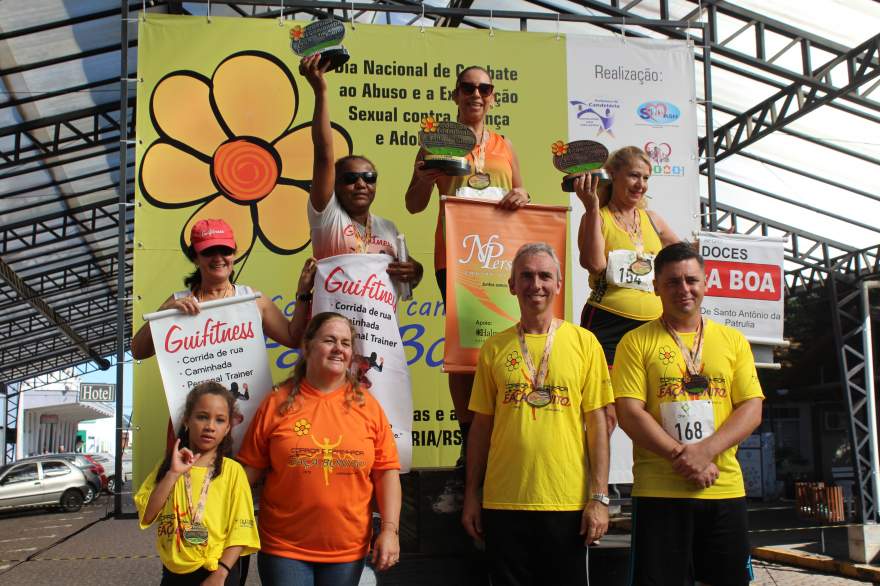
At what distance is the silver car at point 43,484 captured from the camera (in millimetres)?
17188

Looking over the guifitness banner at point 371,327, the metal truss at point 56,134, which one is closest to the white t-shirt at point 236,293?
the guifitness banner at point 371,327

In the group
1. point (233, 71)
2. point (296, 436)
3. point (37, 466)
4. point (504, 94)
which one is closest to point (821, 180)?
point (504, 94)

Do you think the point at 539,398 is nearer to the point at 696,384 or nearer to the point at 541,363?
the point at 541,363

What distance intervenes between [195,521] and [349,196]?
1352 millimetres

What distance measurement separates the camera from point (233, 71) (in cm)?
539

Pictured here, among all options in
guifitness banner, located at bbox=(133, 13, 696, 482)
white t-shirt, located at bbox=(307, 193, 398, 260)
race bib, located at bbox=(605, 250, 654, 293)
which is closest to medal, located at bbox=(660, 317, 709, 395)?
race bib, located at bbox=(605, 250, 654, 293)

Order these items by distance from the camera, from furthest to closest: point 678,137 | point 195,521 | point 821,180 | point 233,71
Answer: point 821,180, point 678,137, point 233,71, point 195,521

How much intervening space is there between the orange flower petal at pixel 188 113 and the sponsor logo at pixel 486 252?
261cm

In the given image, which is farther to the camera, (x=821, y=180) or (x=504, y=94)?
(x=821, y=180)

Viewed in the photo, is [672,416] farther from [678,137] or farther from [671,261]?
[678,137]

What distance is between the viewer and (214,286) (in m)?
3.08

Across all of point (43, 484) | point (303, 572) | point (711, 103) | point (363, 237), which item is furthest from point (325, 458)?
point (43, 484)

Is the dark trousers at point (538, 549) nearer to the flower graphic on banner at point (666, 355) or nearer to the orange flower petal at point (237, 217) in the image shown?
the flower graphic on banner at point (666, 355)

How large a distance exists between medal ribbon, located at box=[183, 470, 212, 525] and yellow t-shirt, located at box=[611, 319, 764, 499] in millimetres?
1337
